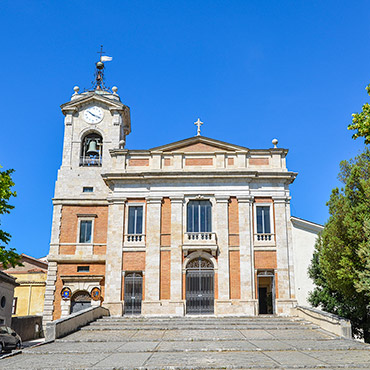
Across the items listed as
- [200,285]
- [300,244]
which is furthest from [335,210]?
[200,285]

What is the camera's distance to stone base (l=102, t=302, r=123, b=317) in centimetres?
2639

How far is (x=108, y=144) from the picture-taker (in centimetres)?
3083

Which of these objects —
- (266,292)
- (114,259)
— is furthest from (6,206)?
(266,292)

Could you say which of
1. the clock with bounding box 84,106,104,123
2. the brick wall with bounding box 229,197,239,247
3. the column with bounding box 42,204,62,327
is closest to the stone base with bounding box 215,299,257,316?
the brick wall with bounding box 229,197,239,247

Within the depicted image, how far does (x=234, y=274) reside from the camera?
26.9 meters

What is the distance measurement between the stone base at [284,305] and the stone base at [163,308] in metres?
5.23

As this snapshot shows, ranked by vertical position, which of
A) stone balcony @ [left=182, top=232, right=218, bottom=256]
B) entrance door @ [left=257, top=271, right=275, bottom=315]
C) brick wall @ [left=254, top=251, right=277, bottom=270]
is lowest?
entrance door @ [left=257, top=271, right=275, bottom=315]

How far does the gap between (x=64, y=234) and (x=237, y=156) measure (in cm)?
1143

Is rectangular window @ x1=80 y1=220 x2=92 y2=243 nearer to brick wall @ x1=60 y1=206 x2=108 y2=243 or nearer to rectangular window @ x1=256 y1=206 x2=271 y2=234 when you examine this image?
brick wall @ x1=60 y1=206 x2=108 y2=243

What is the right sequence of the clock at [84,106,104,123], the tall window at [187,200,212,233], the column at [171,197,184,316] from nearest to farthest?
1. the column at [171,197,184,316]
2. the tall window at [187,200,212,233]
3. the clock at [84,106,104,123]

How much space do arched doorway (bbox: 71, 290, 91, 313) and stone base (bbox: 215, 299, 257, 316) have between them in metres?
7.62

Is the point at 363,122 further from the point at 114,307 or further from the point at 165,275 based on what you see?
the point at 114,307

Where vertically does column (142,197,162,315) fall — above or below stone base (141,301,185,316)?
above

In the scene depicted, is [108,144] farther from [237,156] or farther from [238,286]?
[238,286]
